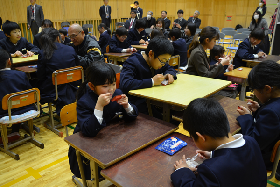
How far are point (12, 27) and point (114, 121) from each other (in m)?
3.19

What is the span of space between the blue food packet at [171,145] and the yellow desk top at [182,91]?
42 cm

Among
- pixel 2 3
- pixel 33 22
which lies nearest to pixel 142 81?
pixel 33 22

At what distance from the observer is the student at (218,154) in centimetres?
96

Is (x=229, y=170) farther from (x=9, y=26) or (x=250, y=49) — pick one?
(x=9, y=26)

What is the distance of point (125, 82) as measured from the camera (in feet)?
7.29

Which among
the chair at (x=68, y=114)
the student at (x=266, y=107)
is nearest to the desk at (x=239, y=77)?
the student at (x=266, y=107)

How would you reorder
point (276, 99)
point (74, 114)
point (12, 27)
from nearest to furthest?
1. point (276, 99)
2. point (74, 114)
3. point (12, 27)

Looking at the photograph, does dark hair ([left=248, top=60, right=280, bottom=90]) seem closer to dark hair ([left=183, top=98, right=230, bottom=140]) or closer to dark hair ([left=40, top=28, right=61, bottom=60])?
dark hair ([left=183, top=98, right=230, bottom=140])

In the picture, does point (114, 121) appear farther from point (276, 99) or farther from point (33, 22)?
point (33, 22)

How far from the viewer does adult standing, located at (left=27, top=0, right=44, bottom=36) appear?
7770 millimetres

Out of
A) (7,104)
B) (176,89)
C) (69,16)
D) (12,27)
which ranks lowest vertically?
(7,104)

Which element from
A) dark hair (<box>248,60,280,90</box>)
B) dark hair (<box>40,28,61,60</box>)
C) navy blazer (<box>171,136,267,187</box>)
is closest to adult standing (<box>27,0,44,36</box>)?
dark hair (<box>40,28,61,60</box>)

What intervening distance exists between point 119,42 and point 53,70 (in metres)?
2.55

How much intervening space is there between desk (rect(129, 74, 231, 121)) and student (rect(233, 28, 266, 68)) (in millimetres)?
1804
